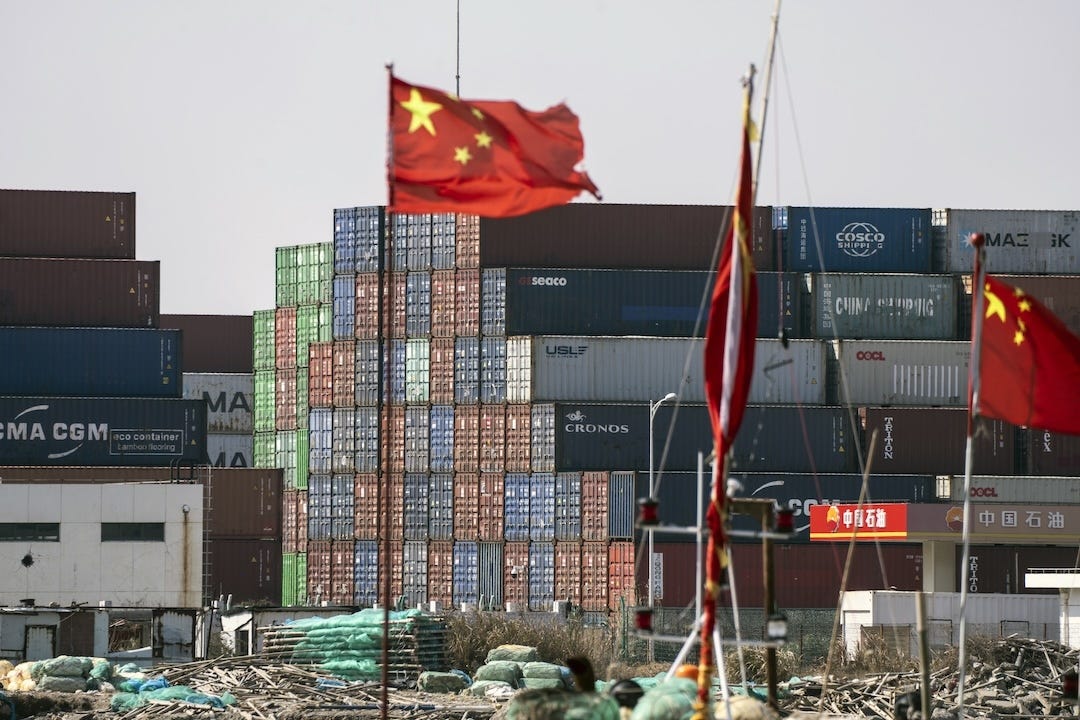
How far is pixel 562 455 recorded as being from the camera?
84.4 metres

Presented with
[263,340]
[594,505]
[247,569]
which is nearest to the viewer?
[594,505]

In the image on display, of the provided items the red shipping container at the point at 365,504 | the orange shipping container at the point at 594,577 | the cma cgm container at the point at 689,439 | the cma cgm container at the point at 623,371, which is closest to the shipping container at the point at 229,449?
the red shipping container at the point at 365,504

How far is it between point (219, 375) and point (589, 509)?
42.6 m

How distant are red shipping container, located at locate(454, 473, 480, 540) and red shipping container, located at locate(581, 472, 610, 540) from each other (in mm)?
4943

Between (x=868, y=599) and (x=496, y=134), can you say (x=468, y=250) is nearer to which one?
(x=868, y=599)

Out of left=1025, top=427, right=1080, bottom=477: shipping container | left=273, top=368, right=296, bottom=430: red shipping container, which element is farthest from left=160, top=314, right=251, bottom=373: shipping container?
left=1025, top=427, right=1080, bottom=477: shipping container

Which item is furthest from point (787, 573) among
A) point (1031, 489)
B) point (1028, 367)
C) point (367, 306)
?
point (1028, 367)

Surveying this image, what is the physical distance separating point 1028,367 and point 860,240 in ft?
220

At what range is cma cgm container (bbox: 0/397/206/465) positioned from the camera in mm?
85000

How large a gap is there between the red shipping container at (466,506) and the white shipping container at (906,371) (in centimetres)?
1482

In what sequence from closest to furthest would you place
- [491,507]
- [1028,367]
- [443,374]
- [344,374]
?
[1028,367] < [491,507] < [443,374] < [344,374]

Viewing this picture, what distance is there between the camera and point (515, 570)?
278 ft

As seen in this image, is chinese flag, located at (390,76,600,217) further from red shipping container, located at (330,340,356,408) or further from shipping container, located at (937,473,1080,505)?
red shipping container, located at (330,340,356,408)

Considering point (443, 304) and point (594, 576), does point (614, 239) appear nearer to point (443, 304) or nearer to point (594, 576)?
point (443, 304)
